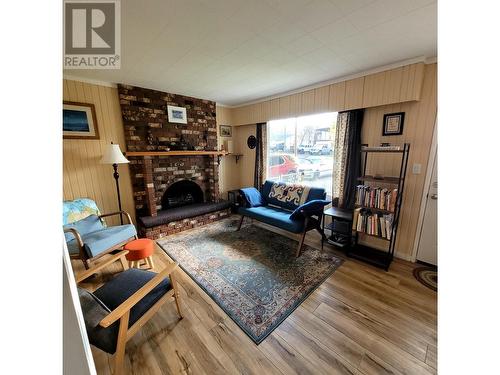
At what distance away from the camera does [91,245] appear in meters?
2.03

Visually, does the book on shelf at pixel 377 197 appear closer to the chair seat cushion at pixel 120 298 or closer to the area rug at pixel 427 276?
the area rug at pixel 427 276

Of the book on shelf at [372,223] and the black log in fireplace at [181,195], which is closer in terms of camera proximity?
the book on shelf at [372,223]

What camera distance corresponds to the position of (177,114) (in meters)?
3.59

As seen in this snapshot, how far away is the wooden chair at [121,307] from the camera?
1.17 meters

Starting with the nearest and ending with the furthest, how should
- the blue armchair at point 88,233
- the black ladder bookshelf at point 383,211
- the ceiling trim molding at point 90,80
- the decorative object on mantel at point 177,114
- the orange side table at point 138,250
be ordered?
1. the blue armchair at point 88,233
2. the orange side table at point 138,250
3. the black ladder bookshelf at point 383,211
4. the ceiling trim molding at point 90,80
5. the decorative object on mantel at point 177,114

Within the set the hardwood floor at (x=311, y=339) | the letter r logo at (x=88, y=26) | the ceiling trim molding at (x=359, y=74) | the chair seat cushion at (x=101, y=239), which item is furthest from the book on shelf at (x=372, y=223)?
the letter r logo at (x=88, y=26)

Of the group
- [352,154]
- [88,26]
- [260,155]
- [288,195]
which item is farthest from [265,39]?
[260,155]

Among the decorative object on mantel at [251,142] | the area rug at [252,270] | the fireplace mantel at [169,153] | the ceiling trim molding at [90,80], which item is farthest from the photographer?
the decorative object on mantel at [251,142]

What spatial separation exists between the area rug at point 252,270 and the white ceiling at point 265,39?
2338mm

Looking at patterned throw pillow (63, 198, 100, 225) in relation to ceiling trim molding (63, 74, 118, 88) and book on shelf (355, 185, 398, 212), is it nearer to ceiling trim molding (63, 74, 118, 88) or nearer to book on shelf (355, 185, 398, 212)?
ceiling trim molding (63, 74, 118, 88)

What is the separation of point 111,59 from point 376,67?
119 inches

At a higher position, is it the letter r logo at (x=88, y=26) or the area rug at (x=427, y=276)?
the letter r logo at (x=88, y=26)
